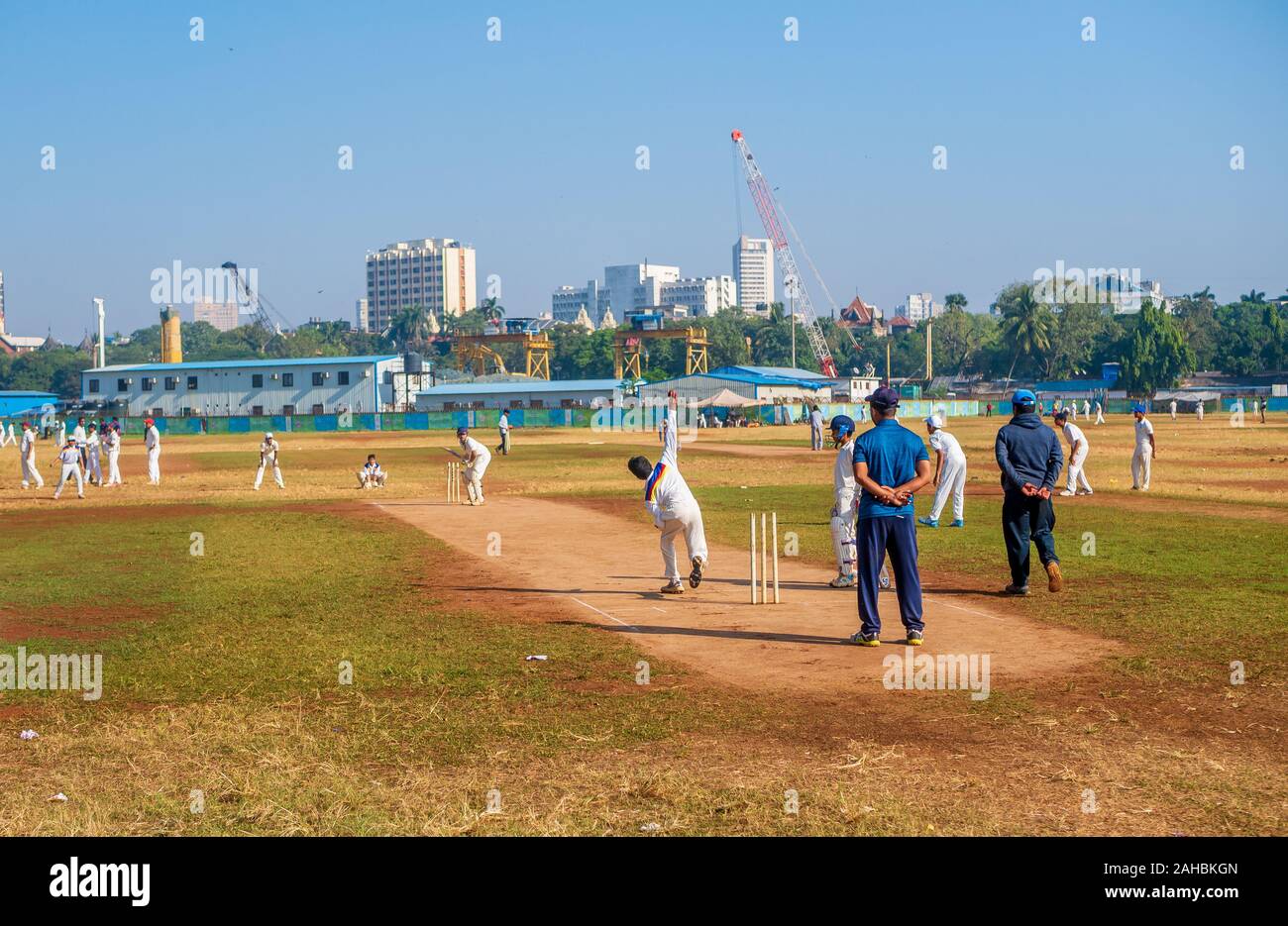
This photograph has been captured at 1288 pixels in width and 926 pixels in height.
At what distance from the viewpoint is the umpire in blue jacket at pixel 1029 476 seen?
1443 centimetres

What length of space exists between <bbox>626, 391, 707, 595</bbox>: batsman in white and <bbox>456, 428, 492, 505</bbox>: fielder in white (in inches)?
576

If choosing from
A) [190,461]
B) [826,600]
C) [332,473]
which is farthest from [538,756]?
[190,461]

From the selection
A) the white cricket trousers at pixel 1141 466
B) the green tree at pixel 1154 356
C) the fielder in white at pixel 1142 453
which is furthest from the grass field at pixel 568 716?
the green tree at pixel 1154 356

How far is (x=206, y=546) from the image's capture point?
2297 cm

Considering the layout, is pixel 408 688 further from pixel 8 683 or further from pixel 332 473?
pixel 332 473

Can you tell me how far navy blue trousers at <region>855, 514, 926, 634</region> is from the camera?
11.7 meters

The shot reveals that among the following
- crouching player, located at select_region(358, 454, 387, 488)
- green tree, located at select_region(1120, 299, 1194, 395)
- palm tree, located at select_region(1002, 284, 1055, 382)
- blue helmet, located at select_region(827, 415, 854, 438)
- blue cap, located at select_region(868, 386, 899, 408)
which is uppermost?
palm tree, located at select_region(1002, 284, 1055, 382)

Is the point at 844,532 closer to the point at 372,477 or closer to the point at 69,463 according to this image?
the point at 372,477

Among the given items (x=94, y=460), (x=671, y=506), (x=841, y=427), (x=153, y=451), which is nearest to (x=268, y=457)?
(x=153, y=451)

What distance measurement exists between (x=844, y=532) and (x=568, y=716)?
7007mm

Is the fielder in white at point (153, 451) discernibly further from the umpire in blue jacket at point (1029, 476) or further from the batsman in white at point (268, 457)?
the umpire in blue jacket at point (1029, 476)

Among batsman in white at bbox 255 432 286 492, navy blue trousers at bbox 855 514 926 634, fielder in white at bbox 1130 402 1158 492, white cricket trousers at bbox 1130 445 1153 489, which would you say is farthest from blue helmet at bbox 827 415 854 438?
batsman in white at bbox 255 432 286 492

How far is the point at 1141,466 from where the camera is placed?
104ft

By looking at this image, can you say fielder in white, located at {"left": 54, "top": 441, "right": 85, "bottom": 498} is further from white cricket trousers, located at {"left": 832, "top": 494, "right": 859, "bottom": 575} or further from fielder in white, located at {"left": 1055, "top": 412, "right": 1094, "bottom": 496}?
white cricket trousers, located at {"left": 832, "top": 494, "right": 859, "bottom": 575}
